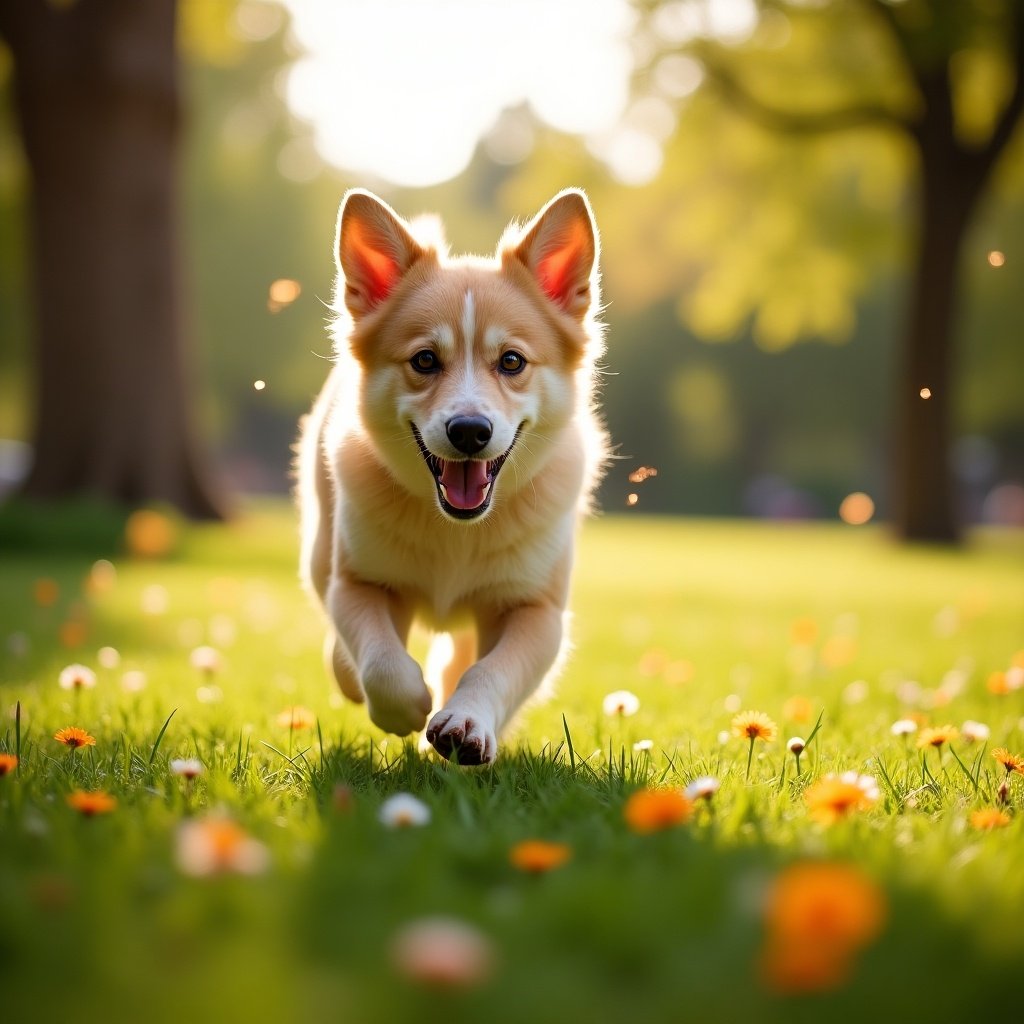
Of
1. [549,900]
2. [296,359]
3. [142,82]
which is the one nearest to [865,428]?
[296,359]

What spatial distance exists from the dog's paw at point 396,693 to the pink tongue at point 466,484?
0.48 m

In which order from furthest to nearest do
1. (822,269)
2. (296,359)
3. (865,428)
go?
(865,428) → (296,359) → (822,269)

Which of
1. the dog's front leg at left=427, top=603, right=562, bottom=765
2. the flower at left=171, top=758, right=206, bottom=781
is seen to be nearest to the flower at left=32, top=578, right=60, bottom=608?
the dog's front leg at left=427, top=603, right=562, bottom=765

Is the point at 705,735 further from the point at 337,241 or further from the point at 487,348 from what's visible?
the point at 337,241

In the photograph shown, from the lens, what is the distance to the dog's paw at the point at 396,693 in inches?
119

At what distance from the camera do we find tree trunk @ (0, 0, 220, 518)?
11.6 meters

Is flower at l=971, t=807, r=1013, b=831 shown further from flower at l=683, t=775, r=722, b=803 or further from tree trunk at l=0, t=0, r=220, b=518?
tree trunk at l=0, t=0, r=220, b=518

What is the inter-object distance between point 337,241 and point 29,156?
9.98 metres

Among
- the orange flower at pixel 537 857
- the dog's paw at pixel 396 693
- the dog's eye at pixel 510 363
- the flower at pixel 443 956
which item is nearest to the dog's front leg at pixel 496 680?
the dog's paw at pixel 396 693

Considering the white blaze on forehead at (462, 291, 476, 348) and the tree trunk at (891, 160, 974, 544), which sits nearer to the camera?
the white blaze on forehead at (462, 291, 476, 348)

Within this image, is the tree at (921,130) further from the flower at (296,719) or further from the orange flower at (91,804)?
the orange flower at (91,804)

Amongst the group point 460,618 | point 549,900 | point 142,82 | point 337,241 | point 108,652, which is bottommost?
point 108,652

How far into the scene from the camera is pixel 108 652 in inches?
201

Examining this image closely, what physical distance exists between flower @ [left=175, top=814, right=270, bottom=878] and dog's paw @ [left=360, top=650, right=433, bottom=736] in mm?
1309
